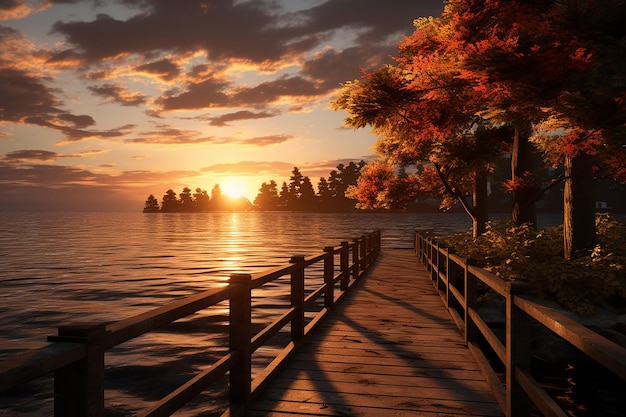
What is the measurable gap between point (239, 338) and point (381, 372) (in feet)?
7.48

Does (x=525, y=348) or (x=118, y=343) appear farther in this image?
(x=525, y=348)

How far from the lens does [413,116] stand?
1570 centimetres

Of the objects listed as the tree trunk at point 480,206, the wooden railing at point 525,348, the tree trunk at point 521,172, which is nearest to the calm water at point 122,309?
the wooden railing at point 525,348

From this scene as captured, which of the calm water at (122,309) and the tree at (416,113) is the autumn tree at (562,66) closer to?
the tree at (416,113)

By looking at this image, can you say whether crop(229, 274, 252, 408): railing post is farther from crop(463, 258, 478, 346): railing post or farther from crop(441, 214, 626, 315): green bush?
crop(441, 214, 626, 315): green bush

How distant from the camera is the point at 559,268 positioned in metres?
12.8

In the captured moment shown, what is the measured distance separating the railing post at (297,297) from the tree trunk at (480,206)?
49.7ft

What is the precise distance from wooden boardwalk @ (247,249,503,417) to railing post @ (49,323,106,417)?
2.82 m

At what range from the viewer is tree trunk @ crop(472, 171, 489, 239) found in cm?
2189

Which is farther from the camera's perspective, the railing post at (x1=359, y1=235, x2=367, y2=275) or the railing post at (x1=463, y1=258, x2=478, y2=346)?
the railing post at (x1=359, y1=235, x2=367, y2=275)

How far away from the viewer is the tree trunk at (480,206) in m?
21.9

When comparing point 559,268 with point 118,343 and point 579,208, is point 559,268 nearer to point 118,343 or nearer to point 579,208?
point 579,208

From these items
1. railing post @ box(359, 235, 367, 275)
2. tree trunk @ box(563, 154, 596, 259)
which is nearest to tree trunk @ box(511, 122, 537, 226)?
tree trunk @ box(563, 154, 596, 259)

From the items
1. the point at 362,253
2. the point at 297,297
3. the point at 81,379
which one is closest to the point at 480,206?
the point at 362,253
